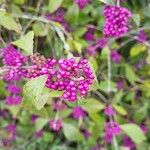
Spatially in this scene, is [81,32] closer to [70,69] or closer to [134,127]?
[134,127]

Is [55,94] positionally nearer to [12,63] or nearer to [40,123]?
[12,63]

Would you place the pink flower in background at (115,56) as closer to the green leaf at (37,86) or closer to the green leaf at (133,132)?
the green leaf at (133,132)

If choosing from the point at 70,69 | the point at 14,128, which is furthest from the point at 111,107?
the point at 70,69

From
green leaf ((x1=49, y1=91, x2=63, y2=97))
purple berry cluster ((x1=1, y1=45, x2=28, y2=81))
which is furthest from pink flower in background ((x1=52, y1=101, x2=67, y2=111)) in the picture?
green leaf ((x1=49, y1=91, x2=63, y2=97))

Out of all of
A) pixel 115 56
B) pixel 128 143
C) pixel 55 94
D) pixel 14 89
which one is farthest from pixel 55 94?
pixel 128 143

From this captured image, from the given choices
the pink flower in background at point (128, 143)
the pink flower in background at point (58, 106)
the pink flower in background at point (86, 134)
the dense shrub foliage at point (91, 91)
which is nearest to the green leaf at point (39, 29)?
the dense shrub foliage at point (91, 91)

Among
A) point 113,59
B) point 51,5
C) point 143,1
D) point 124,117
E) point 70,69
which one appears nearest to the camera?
point 70,69

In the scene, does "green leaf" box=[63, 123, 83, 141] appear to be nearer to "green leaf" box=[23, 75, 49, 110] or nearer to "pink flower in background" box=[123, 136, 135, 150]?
"pink flower in background" box=[123, 136, 135, 150]
